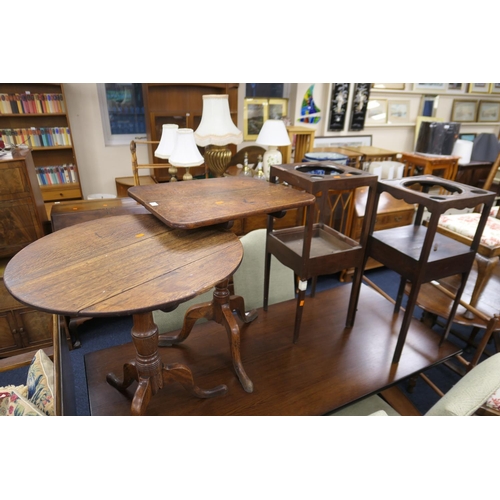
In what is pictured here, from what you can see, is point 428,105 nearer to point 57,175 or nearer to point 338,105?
point 338,105

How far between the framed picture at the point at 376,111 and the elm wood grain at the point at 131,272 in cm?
393

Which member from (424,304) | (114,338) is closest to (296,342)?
(424,304)

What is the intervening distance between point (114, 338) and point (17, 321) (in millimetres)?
611

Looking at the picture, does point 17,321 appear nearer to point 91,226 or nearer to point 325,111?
point 91,226

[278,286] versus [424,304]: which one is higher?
[278,286]

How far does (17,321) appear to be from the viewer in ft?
7.00

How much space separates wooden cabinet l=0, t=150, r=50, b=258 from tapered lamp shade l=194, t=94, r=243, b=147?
102 centimetres

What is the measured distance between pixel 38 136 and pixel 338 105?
10.3 feet

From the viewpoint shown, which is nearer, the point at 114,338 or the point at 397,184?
the point at 397,184

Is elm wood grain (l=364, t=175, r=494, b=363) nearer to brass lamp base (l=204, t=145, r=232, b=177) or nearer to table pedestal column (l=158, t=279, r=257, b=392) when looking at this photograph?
table pedestal column (l=158, t=279, r=257, b=392)

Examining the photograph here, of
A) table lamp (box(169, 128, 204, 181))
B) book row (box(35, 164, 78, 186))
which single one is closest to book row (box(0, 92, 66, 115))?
book row (box(35, 164, 78, 186))

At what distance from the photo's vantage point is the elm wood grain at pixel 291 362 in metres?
1.17

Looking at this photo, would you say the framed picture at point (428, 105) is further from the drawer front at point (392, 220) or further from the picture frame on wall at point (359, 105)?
the drawer front at point (392, 220)

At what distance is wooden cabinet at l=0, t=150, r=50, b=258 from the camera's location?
1919mm
